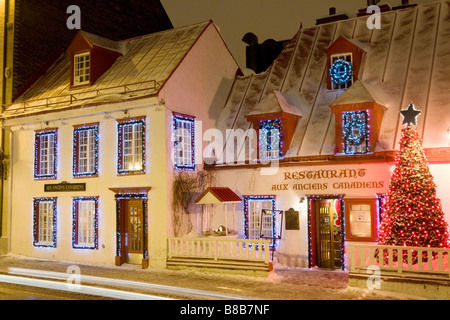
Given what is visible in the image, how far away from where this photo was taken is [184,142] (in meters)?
20.0

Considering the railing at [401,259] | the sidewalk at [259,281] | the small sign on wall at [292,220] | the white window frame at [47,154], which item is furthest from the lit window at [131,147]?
the railing at [401,259]

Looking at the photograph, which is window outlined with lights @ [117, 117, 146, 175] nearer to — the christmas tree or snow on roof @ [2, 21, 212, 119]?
snow on roof @ [2, 21, 212, 119]

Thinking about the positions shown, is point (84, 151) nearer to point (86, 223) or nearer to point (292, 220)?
point (86, 223)

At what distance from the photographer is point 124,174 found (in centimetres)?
1972

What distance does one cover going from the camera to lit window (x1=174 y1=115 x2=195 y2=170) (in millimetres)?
19359

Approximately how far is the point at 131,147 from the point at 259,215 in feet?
18.0

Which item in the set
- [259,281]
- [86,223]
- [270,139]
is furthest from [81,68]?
[259,281]

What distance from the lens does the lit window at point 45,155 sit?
880 inches

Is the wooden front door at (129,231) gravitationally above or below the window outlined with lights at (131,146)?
below

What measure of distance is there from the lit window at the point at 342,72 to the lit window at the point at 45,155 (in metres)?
11.8

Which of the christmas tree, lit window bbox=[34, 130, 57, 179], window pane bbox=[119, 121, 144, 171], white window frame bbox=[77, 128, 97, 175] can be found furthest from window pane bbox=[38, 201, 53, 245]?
the christmas tree

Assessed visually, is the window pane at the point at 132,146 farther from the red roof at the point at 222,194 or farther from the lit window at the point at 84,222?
the red roof at the point at 222,194

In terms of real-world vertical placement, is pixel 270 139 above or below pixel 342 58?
below

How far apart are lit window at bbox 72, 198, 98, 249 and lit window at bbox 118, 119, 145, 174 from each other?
204 cm
